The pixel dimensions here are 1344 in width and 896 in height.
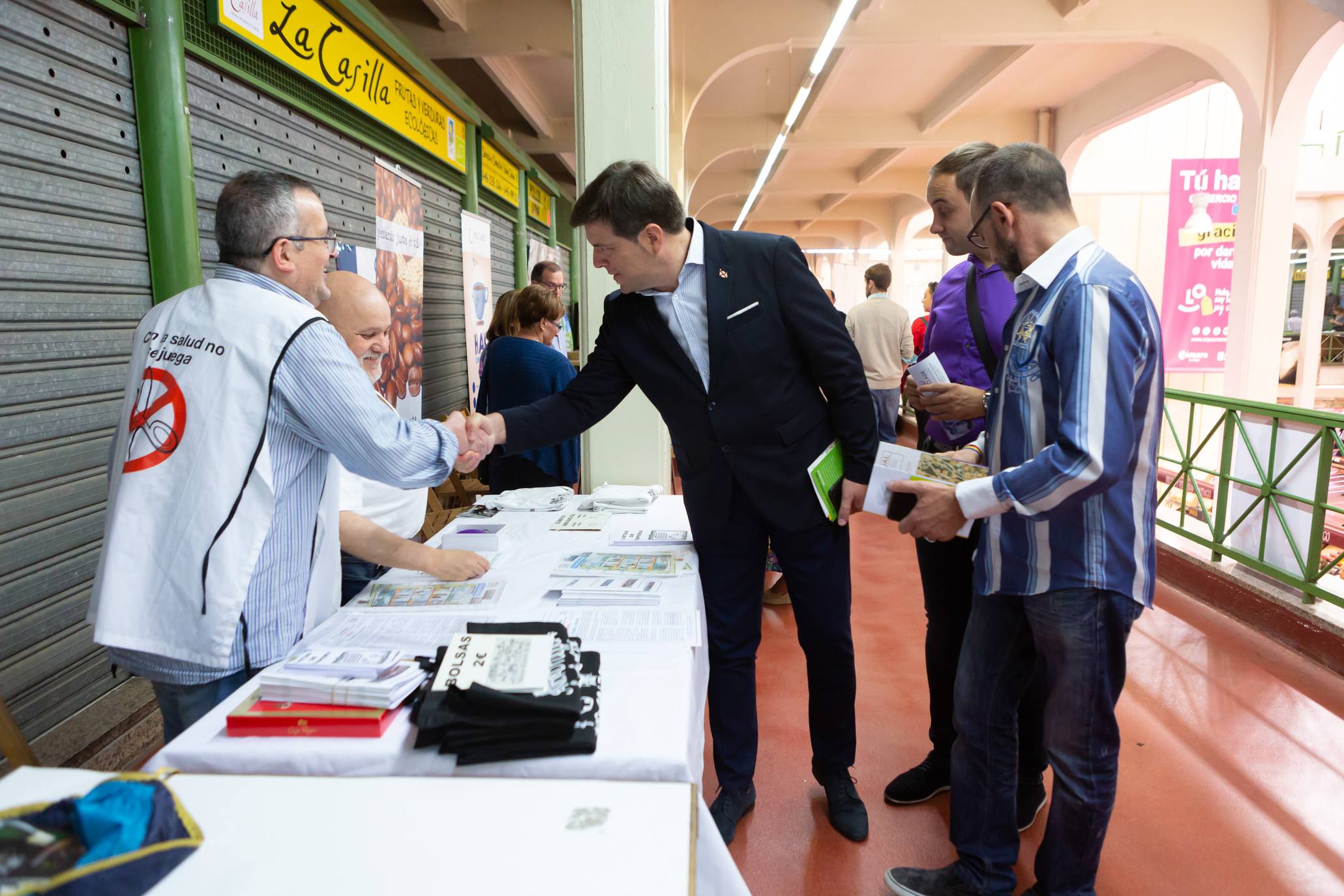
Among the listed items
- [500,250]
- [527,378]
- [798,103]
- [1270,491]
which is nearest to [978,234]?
[527,378]

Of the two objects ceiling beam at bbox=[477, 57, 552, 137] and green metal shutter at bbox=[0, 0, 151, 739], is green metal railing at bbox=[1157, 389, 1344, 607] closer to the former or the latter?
green metal shutter at bbox=[0, 0, 151, 739]

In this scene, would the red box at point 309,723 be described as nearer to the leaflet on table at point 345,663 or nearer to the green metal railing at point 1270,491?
the leaflet on table at point 345,663

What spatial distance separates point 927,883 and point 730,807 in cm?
58

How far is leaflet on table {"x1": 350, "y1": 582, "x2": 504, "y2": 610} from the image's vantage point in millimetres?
1846

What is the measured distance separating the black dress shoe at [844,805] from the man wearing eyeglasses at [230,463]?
1638 millimetres

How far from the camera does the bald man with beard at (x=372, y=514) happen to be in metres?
2.03

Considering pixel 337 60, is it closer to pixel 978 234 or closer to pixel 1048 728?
pixel 978 234

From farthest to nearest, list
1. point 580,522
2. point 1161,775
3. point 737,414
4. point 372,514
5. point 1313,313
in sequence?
1. point 1313,313
2. point 1161,775
3. point 580,522
4. point 372,514
5. point 737,414

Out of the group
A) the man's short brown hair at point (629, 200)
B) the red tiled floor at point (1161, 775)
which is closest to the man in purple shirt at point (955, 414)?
the red tiled floor at point (1161, 775)

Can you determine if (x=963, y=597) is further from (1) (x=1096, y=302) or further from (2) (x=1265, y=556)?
(2) (x=1265, y=556)

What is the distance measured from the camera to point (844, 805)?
8.07ft

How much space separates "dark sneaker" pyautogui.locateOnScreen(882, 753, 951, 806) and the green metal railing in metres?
1.95

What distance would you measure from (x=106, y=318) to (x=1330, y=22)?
7554 mm

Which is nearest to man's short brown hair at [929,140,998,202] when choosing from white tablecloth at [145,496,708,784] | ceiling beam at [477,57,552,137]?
white tablecloth at [145,496,708,784]
